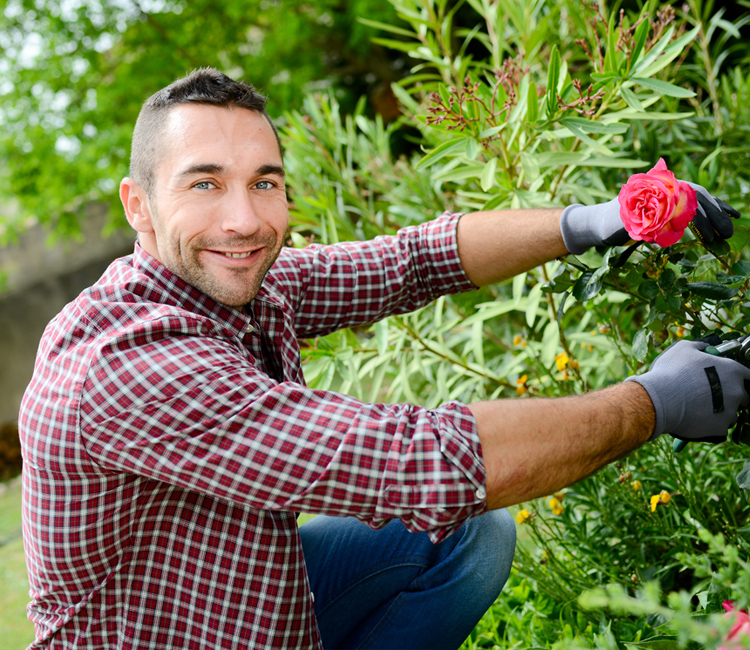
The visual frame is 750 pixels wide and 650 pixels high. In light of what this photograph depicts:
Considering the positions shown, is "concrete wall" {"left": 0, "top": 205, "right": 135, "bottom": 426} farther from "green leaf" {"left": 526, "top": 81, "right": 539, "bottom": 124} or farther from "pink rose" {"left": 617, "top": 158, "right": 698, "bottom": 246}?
"pink rose" {"left": 617, "top": 158, "right": 698, "bottom": 246}

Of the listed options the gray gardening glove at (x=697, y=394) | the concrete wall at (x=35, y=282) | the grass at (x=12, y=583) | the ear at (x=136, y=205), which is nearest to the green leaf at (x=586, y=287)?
the gray gardening glove at (x=697, y=394)

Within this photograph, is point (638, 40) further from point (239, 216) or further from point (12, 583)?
point (12, 583)

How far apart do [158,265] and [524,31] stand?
146 centimetres

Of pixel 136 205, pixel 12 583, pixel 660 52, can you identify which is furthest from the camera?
pixel 12 583

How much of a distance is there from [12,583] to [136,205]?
267 cm

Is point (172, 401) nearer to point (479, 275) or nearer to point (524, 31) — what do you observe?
point (479, 275)

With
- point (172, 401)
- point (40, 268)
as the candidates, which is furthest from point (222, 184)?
point (40, 268)

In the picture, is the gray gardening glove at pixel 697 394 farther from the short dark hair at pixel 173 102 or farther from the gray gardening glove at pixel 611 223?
the short dark hair at pixel 173 102

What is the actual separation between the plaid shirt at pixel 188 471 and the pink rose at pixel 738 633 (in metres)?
0.40

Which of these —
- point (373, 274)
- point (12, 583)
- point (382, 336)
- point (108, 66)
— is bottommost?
point (12, 583)

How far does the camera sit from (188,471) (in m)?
1.09

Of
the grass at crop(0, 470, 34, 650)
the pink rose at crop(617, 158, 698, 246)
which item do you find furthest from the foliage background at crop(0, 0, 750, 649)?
the grass at crop(0, 470, 34, 650)

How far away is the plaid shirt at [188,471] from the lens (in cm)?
107

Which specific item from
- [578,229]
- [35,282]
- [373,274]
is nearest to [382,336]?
[373,274]
